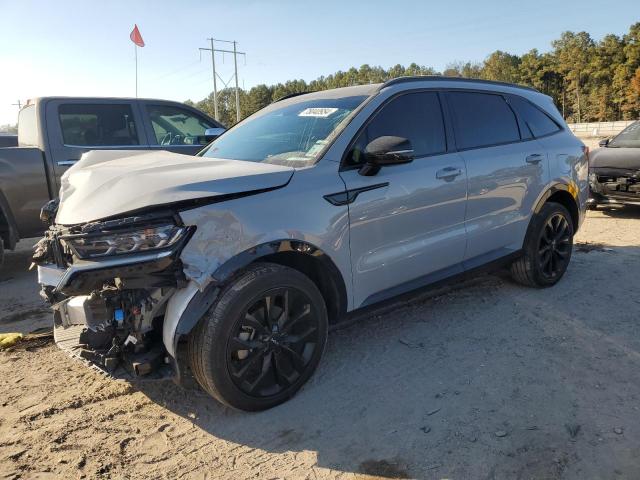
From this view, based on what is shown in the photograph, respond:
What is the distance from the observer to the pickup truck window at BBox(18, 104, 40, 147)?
6.07m

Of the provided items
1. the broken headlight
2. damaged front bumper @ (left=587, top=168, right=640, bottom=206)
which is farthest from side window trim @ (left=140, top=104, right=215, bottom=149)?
damaged front bumper @ (left=587, top=168, right=640, bottom=206)

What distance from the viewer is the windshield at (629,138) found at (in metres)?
8.68

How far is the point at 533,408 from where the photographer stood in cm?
289

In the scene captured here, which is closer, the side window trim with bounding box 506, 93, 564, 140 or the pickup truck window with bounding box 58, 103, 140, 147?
the side window trim with bounding box 506, 93, 564, 140

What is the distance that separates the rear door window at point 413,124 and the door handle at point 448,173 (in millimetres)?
157

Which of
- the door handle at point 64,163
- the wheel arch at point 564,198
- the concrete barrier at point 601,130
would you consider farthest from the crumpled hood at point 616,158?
the concrete barrier at point 601,130

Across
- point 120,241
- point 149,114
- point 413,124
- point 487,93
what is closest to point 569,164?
point 487,93

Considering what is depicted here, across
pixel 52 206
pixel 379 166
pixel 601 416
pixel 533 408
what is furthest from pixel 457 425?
pixel 52 206

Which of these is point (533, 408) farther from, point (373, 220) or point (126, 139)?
point (126, 139)

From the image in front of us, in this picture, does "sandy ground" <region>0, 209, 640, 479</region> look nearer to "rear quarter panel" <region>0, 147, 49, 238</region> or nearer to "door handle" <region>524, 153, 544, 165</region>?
"door handle" <region>524, 153, 544, 165</region>

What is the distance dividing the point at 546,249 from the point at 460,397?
234 centimetres

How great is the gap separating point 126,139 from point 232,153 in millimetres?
3410

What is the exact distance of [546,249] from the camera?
4.78 metres

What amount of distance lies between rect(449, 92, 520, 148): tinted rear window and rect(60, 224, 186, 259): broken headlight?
244 centimetres
